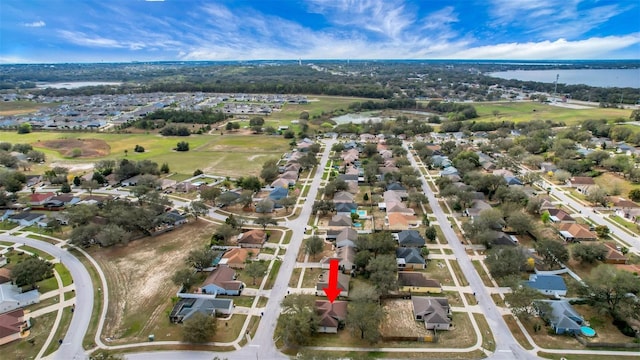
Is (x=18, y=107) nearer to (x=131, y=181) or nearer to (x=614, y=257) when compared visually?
(x=131, y=181)

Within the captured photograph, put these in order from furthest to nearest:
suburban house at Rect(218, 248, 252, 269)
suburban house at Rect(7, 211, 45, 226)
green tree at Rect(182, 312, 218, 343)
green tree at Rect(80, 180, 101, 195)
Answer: green tree at Rect(80, 180, 101, 195) < suburban house at Rect(7, 211, 45, 226) < suburban house at Rect(218, 248, 252, 269) < green tree at Rect(182, 312, 218, 343)

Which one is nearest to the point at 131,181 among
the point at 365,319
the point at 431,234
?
the point at 431,234

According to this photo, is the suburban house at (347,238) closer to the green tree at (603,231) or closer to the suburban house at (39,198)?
the green tree at (603,231)

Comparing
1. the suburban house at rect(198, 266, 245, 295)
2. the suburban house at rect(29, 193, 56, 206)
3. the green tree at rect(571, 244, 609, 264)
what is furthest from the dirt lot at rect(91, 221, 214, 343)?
the green tree at rect(571, 244, 609, 264)

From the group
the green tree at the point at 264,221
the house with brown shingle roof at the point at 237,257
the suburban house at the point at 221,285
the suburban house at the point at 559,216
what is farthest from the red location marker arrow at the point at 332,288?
the suburban house at the point at 559,216

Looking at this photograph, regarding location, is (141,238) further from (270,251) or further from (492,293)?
(492,293)

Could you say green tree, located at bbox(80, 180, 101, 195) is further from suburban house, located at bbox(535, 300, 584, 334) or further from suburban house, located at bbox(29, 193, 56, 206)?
suburban house, located at bbox(535, 300, 584, 334)

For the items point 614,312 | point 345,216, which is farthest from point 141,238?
point 614,312
